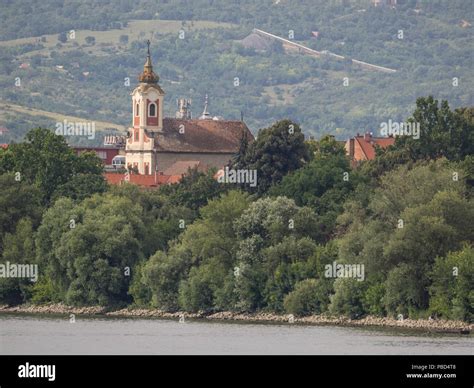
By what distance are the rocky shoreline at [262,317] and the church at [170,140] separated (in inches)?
2106

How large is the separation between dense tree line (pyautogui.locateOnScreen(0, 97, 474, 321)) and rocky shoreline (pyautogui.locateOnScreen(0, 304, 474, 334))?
49 cm

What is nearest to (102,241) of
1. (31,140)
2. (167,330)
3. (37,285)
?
(37,285)

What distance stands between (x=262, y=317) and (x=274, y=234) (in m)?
4.56

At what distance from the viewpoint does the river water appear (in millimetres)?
60719

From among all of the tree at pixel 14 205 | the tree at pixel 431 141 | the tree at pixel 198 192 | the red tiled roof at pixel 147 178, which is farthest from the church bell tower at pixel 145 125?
the tree at pixel 14 205

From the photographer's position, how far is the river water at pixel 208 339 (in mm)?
60719

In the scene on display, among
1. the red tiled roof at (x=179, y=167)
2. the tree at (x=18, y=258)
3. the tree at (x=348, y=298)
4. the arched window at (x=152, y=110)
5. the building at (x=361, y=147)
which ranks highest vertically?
the arched window at (x=152, y=110)

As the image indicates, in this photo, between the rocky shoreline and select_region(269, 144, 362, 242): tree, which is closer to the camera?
the rocky shoreline

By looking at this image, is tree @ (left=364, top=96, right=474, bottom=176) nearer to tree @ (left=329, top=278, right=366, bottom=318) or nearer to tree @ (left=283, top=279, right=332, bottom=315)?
tree @ (left=283, top=279, right=332, bottom=315)

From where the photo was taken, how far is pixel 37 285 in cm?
9112

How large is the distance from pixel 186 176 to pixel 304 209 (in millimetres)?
22485

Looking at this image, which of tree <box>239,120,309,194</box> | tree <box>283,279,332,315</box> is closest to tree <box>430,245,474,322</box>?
tree <box>283,279,332,315</box>

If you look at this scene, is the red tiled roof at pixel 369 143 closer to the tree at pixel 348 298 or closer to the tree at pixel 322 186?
the tree at pixel 322 186
